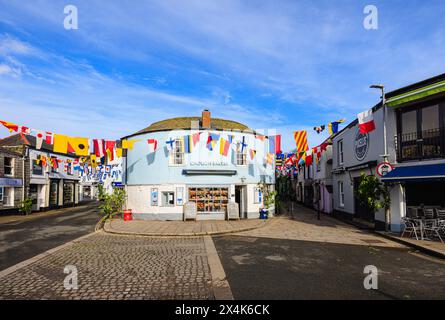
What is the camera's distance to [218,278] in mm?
6801

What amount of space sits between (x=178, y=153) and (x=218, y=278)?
12322 millimetres

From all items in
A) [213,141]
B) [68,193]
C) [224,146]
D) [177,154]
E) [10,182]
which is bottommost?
[68,193]

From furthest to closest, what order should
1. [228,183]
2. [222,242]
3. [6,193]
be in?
[6,193] → [228,183] → [222,242]

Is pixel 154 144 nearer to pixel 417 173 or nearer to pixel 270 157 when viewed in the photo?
pixel 270 157

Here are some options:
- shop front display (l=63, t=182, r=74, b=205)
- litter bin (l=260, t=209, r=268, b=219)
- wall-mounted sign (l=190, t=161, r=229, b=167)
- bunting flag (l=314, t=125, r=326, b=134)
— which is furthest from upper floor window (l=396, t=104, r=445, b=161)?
shop front display (l=63, t=182, r=74, b=205)

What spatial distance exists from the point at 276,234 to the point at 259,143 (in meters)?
8.34

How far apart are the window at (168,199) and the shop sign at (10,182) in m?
14.9

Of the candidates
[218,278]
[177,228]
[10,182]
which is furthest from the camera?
[10,182]

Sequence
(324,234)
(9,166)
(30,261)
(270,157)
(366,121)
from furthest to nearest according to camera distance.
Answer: (9,166) < (270,157) < (366,121) < (324,234) < (30,261)

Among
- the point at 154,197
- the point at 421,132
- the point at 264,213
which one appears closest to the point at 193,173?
the point at 154,197

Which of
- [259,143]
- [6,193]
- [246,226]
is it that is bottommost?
[246,226]

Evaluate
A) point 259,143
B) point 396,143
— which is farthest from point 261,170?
point 396,143
